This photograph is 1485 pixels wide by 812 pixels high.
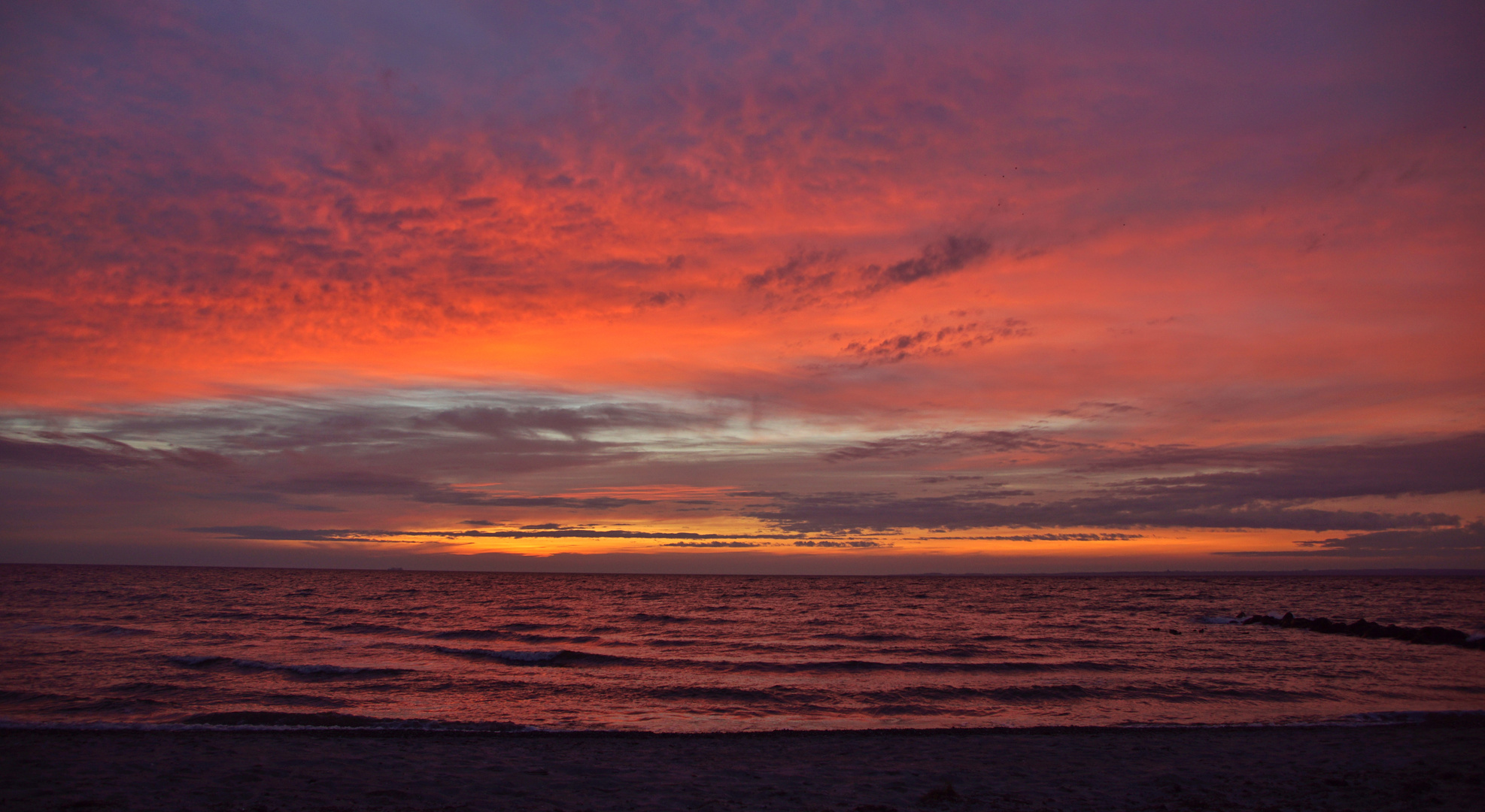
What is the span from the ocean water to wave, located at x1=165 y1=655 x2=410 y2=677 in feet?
0.41

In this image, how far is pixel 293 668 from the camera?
2720 cm

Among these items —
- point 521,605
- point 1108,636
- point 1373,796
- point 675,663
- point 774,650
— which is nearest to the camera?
point 1373,796

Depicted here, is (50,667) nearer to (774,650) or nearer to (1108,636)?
(774,650)

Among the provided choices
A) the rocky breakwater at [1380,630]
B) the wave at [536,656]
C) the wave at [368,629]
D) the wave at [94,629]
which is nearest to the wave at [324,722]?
the wave at [536,656]

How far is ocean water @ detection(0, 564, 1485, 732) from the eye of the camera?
20.7 m

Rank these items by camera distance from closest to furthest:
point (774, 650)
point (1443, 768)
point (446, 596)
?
point (1443, 768)
point (774, 650)
point (446, 596)

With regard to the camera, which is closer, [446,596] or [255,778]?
[255,778]

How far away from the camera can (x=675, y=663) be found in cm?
3116

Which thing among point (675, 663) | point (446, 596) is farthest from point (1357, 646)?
point (446, 596)

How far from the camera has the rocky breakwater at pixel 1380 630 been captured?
35.5 meters

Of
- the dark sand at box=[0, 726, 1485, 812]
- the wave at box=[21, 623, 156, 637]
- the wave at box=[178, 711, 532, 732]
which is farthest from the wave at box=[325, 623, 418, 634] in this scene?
the dark sand at box=[0, 726, 1485, 812]

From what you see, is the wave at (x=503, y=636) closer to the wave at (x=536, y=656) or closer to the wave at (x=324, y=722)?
the wave at (x=536, y=656)

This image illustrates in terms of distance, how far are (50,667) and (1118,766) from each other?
3377cm

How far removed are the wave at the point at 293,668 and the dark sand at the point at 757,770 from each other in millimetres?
10154
